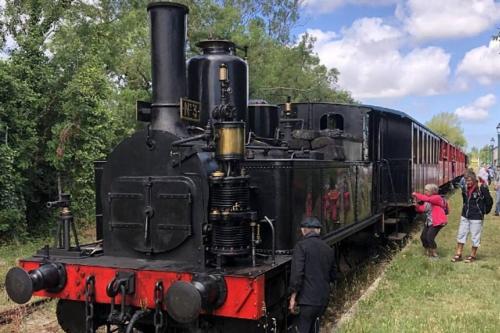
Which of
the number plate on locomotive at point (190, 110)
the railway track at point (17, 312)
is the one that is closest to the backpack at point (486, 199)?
the number plate on locomotive at point (190, 110)

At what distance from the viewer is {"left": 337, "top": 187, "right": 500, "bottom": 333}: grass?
17.6 feet

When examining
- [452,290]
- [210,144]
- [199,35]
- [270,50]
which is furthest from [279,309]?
[270,50]

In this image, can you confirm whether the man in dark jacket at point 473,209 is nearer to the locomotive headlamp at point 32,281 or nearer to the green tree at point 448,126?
the locomotive headlamp at point 32,281

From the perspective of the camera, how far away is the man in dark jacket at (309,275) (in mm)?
4410

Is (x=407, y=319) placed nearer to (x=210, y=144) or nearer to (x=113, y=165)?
(x=210, y=144)

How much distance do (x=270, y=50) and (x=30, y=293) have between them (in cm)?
2015

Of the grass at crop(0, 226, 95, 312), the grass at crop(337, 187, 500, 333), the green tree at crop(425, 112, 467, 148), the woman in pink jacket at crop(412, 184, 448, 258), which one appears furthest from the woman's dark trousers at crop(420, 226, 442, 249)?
the green tree at crop(425, 112, 467, 148)

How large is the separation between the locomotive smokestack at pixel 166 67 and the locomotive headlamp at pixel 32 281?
148 cm

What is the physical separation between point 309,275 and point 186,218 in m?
1.11

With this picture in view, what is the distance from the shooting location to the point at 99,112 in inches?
474

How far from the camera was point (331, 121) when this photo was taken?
8406 mm

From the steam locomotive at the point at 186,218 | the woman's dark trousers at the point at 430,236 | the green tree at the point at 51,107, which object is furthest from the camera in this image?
the green tree at the point at 51,107

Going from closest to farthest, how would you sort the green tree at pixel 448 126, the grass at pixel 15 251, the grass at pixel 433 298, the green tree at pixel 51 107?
the grass at pixel 433 298 < the grass at pixel 15 251 < the green tree at pixel 51 107 < the green tree at pixel 448 126

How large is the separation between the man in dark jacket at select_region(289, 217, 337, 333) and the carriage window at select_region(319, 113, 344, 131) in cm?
405
